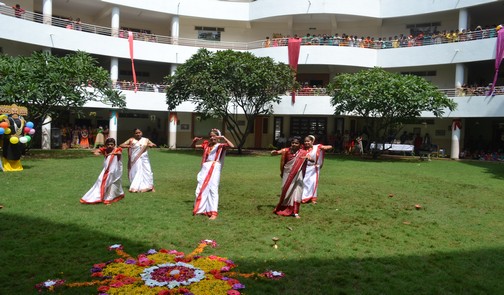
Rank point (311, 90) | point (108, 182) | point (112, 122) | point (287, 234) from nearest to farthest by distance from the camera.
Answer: point (287, 234), point (108, 182), point (112, 122), point (311, 90)

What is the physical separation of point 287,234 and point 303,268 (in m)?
1.59

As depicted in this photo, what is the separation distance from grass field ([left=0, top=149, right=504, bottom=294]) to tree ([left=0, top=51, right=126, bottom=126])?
212 inches

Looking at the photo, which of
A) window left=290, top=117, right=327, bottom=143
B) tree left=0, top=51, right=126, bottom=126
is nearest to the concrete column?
window left=290, top=117, right=327, bottom=143

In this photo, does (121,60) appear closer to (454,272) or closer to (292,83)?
(292,83)

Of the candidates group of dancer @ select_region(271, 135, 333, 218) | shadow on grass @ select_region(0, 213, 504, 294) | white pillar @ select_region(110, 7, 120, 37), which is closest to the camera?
shadow on grass @ select_region(0, 213, 504, 294)

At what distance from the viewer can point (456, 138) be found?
25609 mm

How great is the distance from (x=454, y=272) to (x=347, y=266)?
1323 mm

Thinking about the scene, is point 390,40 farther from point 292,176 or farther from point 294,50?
point 292,176

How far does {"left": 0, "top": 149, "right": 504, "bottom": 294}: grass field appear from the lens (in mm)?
4941

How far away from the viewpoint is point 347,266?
544 centimetres

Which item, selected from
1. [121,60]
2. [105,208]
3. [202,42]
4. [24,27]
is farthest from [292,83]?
[105,208]

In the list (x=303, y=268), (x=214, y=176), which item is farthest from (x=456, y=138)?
(x=303, y=268)

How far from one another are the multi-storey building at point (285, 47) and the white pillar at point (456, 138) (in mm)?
787

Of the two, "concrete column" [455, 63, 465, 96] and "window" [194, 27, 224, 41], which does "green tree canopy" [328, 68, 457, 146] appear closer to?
"concrete column" [455, 63, 465, 96]
